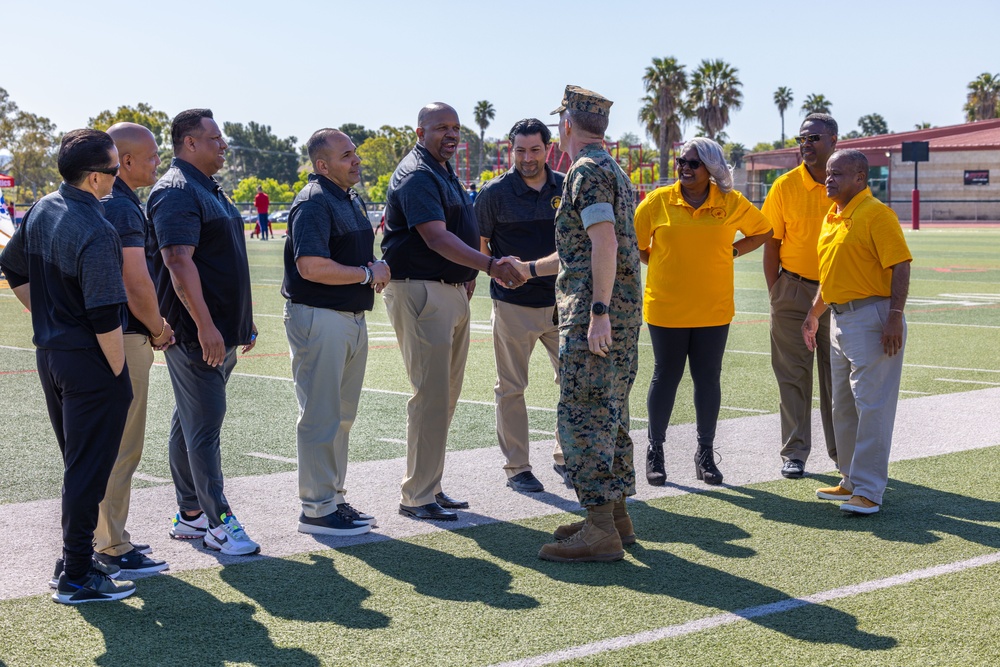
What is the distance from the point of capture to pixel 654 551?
585 cm

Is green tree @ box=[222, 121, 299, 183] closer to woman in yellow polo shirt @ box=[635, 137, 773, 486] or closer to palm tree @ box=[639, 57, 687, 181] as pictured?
palm tree @ box=[639, 57, 687, 181]

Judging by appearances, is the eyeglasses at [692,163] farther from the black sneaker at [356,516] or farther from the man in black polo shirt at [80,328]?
the man in black polo shirt at [80,328]

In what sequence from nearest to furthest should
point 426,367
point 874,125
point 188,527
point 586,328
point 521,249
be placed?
1. point 586,328
2. point 188,527
3. point 426,367
4. point 521,249
5. point 874,125

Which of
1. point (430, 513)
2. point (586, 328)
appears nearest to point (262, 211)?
point (430, 513)

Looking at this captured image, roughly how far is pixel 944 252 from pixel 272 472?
97.8ft

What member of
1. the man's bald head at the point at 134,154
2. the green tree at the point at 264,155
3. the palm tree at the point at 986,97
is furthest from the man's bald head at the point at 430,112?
the green tree at the point at 264,155

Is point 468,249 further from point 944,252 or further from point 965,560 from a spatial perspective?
point 944,252

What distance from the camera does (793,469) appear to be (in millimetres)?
7473

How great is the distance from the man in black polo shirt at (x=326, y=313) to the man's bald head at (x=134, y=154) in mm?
771

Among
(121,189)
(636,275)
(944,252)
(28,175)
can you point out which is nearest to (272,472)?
(121,189)

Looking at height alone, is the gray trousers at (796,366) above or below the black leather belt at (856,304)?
below

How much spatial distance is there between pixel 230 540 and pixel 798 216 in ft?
13.2

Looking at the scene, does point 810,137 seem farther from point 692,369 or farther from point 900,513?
point 900,513

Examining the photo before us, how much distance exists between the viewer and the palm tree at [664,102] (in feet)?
301
